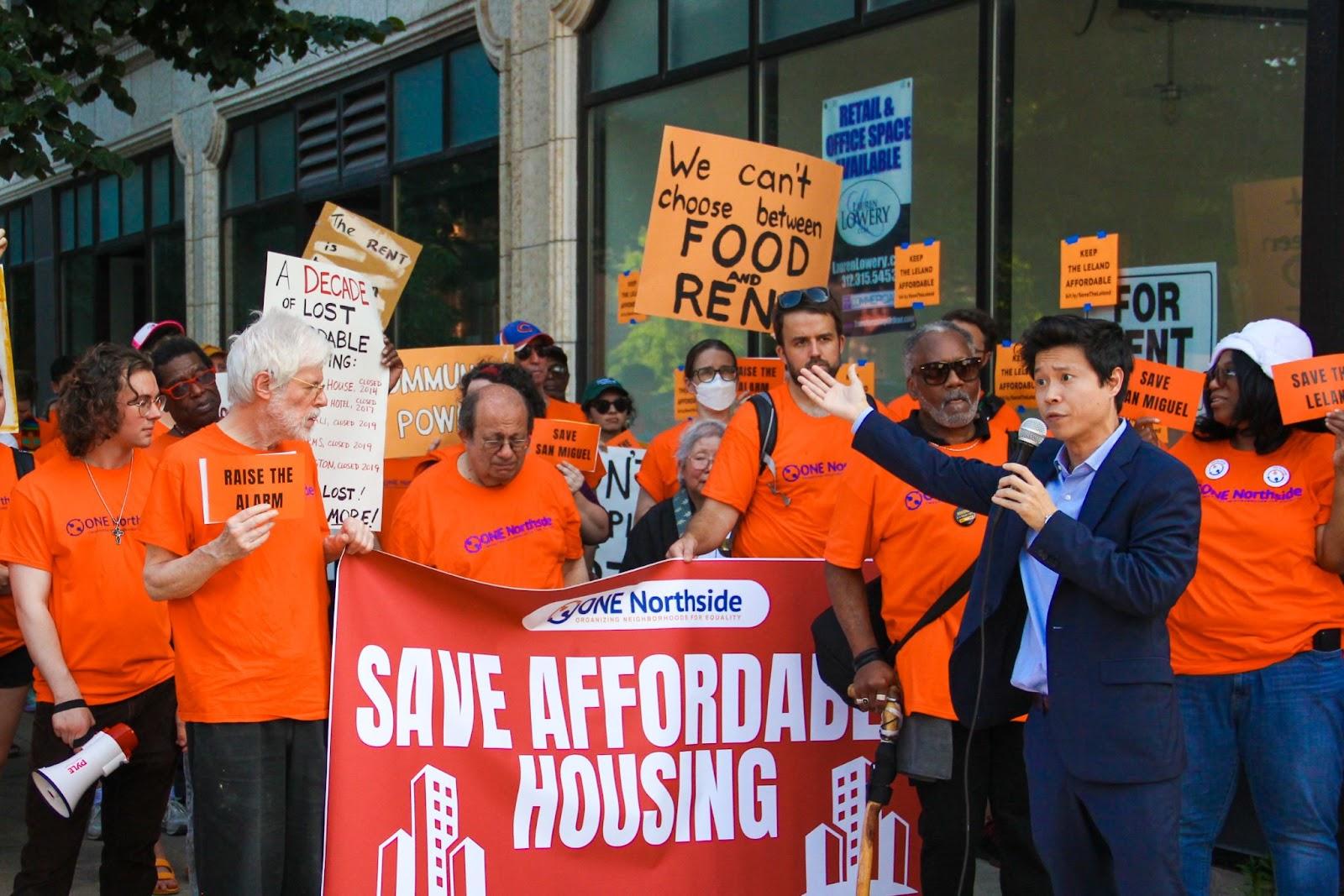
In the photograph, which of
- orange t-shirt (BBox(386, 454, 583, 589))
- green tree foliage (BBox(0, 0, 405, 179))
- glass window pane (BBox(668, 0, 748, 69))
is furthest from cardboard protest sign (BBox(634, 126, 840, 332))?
green tree foliage (BBox(0, 0, 405, 179))

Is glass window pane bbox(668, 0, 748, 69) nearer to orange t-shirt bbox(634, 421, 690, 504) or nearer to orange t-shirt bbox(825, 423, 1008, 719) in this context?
orange t-shirt bbox(634, 421, 690, 504)

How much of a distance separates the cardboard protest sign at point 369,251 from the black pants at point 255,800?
2.96 meters

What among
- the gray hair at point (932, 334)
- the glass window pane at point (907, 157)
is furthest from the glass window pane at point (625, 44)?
the gray hair at point (932, 334)

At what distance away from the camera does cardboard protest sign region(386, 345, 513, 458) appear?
23.9ft

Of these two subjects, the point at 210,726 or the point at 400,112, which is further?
the point at 400,112

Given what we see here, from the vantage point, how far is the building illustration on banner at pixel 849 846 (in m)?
5.22

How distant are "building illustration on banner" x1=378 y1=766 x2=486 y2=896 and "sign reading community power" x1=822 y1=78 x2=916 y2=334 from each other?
4.37 m

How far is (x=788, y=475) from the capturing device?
5.23 m

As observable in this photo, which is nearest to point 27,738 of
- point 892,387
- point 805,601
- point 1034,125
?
point 892,387

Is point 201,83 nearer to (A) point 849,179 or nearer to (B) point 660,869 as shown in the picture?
(A) point 849,179

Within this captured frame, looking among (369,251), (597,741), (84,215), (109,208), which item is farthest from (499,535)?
(84,215)

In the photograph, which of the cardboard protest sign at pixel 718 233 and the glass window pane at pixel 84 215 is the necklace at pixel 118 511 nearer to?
the cardboard protest sign at pixel 718 233

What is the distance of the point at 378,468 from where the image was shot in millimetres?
5773

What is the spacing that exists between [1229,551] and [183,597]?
317 cm
